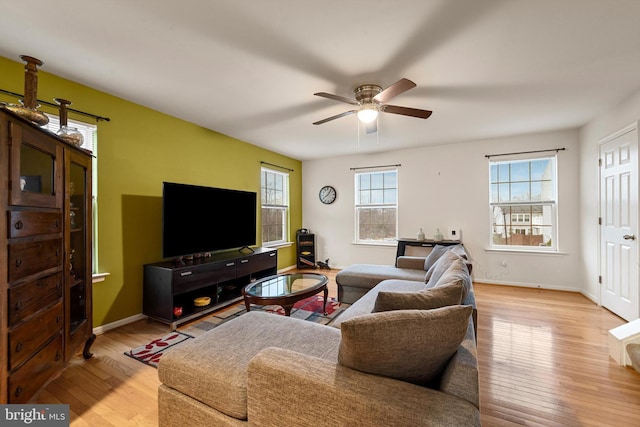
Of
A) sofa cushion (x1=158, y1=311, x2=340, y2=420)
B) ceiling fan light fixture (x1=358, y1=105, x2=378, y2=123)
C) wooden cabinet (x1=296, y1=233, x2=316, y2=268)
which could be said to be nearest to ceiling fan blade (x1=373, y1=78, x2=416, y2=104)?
ceiling fan light fixture (x1=358, y1=105, x2=378, y2=123)

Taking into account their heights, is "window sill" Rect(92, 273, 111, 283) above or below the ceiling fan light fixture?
below

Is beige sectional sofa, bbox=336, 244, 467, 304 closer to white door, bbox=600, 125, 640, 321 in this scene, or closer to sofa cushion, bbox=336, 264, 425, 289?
sofa cushion, bbox=336, 264, 425, 289

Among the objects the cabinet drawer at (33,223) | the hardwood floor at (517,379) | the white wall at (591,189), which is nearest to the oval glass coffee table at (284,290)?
the hardwood floor at (517,379)

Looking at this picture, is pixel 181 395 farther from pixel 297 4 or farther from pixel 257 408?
pixel 297 4

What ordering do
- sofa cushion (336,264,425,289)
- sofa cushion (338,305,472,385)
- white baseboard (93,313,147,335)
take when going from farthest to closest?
1. sofa cushion (336,264,425,289)
2. white baseboard (93,313,147,335)
3. sofa cushion (338,305,472,385)

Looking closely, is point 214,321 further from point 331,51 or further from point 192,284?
point 331,51

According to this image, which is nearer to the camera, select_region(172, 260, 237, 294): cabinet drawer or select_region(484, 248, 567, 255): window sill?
select_region(172, 260, 237, 294): cabinet drawer

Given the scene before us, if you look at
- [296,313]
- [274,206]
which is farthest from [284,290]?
[274,206]

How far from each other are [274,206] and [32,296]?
12.9ft

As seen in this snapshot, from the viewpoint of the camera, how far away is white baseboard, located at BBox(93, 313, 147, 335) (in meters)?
2.69

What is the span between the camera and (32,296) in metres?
1.53

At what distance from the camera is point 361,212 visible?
568 centimetres

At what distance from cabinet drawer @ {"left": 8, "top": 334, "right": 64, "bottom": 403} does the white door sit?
495 centimetres

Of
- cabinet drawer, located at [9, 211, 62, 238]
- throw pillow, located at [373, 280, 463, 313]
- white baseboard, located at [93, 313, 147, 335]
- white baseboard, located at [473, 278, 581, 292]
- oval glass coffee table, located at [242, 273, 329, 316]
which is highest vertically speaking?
cabinet drawer, located at [9, 211, 62, 238]
